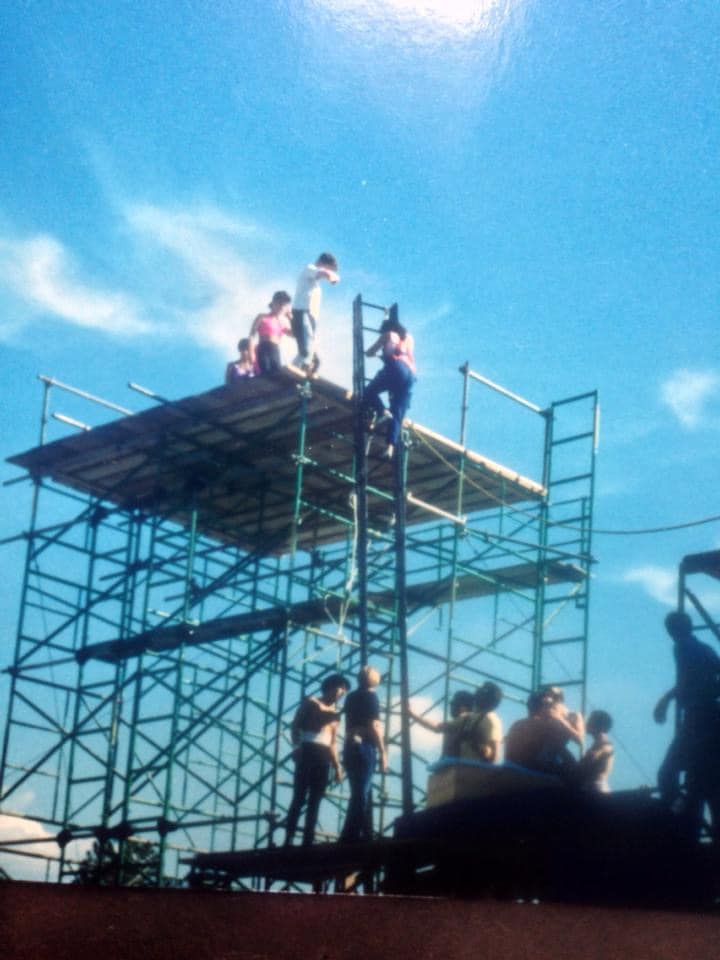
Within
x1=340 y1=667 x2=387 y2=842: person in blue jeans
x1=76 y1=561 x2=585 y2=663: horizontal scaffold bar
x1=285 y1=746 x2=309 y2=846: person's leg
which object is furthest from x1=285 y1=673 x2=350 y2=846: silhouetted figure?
x1=76 y1=561 x2=585 y2=663: horizontal scaffold bar

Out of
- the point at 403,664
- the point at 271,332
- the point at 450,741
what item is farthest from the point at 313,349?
the point at 450,741

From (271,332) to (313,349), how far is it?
59 centimetres

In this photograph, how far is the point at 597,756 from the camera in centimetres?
1059

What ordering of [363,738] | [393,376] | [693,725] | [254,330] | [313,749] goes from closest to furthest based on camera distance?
[693,725], [363,738], [313,749], [393,376], [254,330]

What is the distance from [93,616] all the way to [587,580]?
7601mm

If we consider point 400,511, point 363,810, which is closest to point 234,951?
point 363,810

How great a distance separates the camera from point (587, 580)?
21297 millimetres

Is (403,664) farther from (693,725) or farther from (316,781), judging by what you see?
(693,725)

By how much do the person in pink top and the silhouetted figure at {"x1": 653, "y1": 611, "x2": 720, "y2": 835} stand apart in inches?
346

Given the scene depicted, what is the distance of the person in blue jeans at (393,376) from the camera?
16.8 metres

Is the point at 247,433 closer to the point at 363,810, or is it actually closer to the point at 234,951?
the point at 363,810

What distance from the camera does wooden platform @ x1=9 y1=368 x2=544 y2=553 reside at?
748 inches

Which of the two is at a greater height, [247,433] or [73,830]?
[247,433]

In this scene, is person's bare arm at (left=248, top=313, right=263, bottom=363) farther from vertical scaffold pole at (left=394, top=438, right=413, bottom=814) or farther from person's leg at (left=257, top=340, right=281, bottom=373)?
vertical scaffold pole at (left=394, top=438, right=413, bottom=814)
